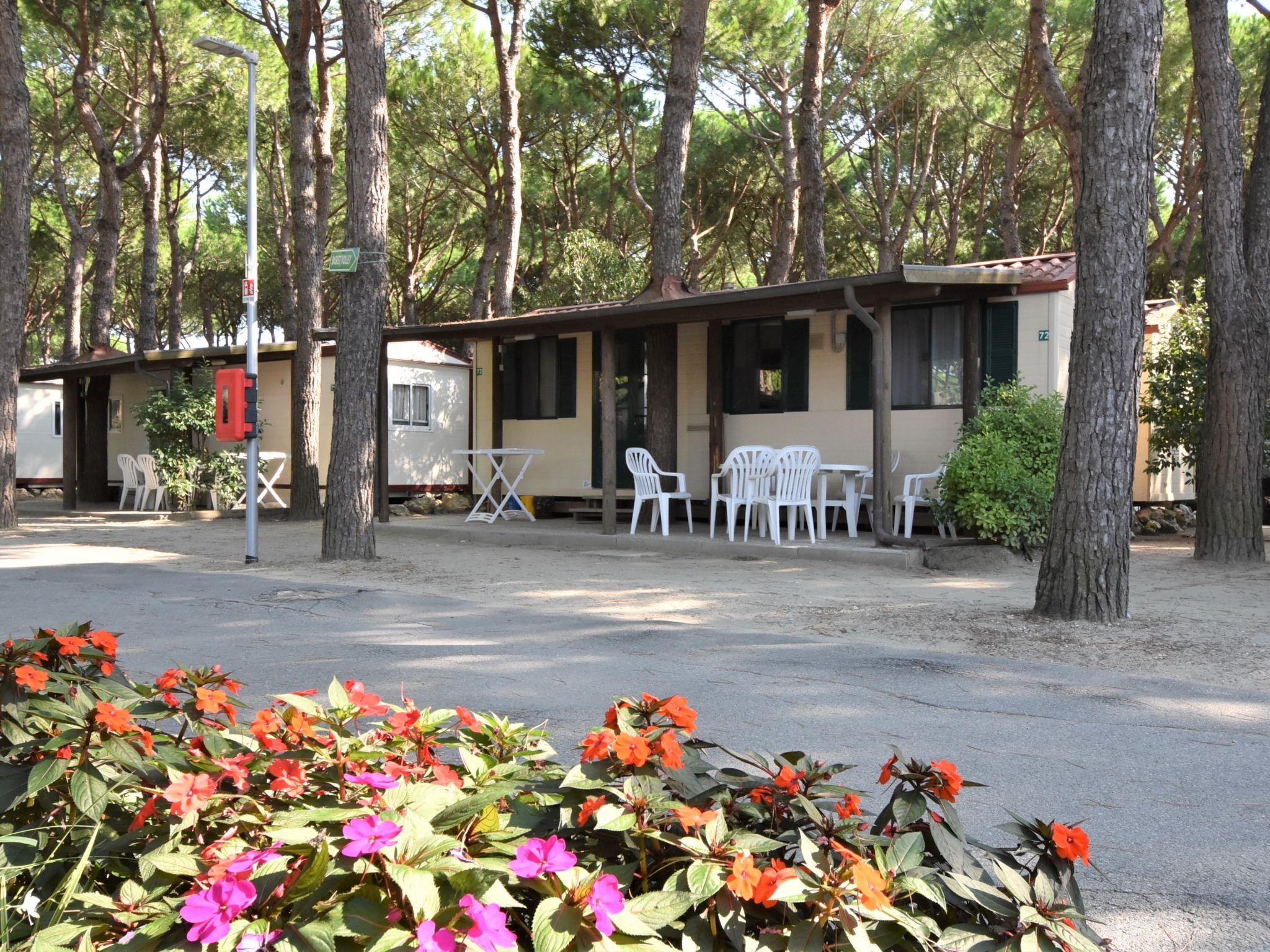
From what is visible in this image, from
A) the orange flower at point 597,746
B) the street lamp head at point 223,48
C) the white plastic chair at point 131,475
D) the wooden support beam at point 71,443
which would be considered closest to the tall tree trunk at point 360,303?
the street lamp head at point 223,48

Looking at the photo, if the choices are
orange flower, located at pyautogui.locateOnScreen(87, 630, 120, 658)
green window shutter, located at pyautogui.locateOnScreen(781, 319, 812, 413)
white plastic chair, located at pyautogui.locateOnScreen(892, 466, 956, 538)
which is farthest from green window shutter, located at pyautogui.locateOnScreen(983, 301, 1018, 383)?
orange flower, located at pyautogui.locateOnScreen(87, 630, 120, 658)

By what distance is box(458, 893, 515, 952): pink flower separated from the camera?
1.21 metres

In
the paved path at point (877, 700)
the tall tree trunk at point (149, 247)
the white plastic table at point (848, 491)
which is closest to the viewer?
the paved path at point (877, 700)

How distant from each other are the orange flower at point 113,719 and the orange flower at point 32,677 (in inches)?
8.0

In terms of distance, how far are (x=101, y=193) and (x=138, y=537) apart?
32.2ft

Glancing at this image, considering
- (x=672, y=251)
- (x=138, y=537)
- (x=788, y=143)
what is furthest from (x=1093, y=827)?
(x=788, y=143)

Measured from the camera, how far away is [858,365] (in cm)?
1227

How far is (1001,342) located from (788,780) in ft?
34.0

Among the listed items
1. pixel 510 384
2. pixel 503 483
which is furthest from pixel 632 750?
pixel 510 384

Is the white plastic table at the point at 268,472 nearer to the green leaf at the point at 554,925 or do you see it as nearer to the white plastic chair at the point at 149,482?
A: the white plastic chair at the point at 149,482

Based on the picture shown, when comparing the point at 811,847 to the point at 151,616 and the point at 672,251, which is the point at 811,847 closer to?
the point at 151,616

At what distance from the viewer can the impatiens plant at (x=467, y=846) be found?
1304 millimetres

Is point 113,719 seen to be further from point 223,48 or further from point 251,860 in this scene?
point 223,48

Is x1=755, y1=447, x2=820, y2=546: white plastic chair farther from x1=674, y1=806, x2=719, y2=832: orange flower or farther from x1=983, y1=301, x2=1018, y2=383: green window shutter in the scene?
x1=674, y1=806, x2=719, y2=832: orange flower
